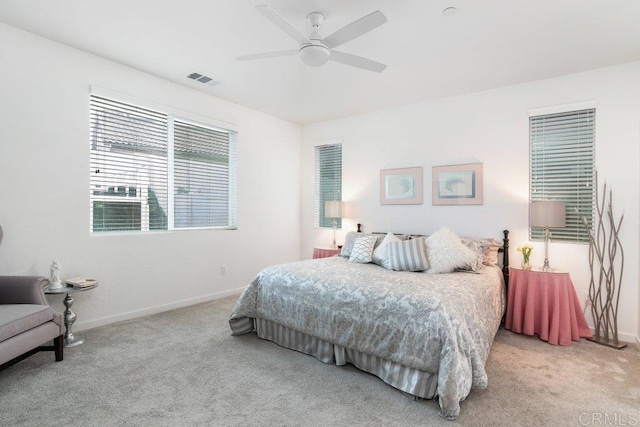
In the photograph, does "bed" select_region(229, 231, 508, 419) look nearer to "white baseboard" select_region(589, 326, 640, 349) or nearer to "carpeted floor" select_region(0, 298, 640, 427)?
"carpeted floor" select_region(0, 298, 640, 427)

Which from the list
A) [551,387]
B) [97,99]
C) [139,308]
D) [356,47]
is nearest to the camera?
[551,387]

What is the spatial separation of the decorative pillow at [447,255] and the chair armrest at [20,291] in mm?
3382

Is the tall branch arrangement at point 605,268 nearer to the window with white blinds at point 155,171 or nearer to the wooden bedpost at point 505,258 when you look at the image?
the wooden bedpost at point 505,258

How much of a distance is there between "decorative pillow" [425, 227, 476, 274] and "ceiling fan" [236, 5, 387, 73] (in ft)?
6.05

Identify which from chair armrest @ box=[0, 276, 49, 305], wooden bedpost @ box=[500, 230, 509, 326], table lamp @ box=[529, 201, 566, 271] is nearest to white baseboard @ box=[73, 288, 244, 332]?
chair armrest @ box=[0, 276, 49, 305]

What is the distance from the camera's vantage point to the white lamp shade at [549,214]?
10.3ft

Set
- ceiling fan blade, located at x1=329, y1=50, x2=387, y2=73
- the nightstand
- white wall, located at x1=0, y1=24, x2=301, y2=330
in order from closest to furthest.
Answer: ceiling fan blade, located at x1=329, y1=50, x2=387, y2=73 → white wall, located at x1=0, y1=24, x2=301, y2=330 → the nightstand

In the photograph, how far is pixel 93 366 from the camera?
98.8 inches

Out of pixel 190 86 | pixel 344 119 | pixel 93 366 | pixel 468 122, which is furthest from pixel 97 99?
pixel 468 122

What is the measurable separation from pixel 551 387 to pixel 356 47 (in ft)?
10.1

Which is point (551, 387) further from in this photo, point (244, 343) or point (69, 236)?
point (69, 236)

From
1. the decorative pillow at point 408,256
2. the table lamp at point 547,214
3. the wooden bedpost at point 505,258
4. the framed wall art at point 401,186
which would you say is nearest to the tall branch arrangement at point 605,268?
the table lamp at point 547,214

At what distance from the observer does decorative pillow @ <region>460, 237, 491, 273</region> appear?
10.5 ft

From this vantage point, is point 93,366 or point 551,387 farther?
point 93,366
